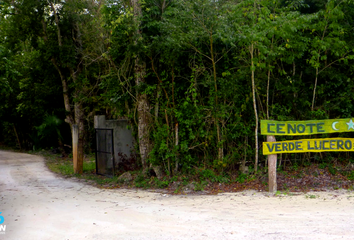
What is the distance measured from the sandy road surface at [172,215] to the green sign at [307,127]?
1.54m

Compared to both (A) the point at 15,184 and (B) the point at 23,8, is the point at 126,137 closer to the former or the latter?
(A) the point at 15,184

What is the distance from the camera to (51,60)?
16.3 meters

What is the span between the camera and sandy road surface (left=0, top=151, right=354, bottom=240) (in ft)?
17.8

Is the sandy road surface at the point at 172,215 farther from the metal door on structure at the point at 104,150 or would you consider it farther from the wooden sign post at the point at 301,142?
the metal door on structure at the point at 104,150

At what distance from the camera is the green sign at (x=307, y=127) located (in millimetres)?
8133

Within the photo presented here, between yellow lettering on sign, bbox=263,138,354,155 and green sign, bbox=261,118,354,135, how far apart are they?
0.81 feet

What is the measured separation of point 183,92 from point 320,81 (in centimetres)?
418

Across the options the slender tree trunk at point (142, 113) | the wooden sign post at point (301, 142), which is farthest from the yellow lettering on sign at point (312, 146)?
the slender tree trunk at point (142, 113)

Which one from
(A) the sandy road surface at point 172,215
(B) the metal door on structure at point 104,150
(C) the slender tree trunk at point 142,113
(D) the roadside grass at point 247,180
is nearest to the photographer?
(A) the sandy road surface at point 172,215

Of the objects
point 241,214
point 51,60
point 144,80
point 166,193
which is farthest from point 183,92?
point 51,60

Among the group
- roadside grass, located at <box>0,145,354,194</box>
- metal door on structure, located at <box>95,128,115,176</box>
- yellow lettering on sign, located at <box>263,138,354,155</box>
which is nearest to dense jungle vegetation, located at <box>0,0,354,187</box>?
roadside grass, located at <box>0,145,354,194</box>

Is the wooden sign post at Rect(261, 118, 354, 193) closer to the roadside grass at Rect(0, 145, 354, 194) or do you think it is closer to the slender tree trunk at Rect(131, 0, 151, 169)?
the roadside grass at Rect(0, 145, 354, 194)

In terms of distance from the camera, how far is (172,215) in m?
6.57

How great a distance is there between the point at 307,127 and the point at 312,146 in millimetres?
492
